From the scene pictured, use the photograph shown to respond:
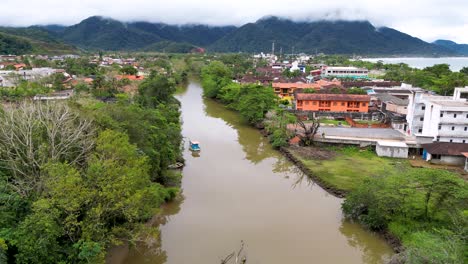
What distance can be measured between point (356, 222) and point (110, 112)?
12156mm

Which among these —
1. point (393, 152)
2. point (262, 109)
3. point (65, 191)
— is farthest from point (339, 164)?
point (65, 191)

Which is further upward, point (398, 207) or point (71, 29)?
point (71, 29)

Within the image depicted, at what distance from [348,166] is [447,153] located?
629 cm

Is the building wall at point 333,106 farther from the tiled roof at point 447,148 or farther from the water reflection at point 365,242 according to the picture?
the water reflection at point 365,242

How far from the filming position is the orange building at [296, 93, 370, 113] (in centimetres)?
3450

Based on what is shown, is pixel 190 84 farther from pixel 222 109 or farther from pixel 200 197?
pixel 200 197

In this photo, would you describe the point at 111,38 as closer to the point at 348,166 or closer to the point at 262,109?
the point at 262,109

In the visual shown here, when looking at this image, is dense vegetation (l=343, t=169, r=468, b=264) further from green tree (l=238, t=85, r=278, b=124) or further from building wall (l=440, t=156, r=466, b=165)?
green tree (l=238, t=85, r=278, b=124)

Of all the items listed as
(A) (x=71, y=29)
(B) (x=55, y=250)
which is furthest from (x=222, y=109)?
(A) (x=71, y=29)

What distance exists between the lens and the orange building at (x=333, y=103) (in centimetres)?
3450

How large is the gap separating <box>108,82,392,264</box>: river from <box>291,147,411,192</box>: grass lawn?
94 centimetres

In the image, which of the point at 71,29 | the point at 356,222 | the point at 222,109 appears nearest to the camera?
the point at 356,222

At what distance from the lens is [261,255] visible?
12812 millimetres

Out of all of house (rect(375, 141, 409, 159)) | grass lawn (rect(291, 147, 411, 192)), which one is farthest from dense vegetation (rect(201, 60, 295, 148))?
house (rect(375, 141, 409, 159))
